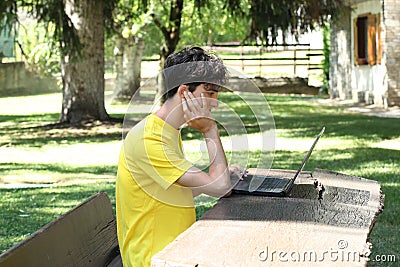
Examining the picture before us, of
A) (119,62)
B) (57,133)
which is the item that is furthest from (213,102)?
(119,62)

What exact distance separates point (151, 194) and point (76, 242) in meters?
0.50

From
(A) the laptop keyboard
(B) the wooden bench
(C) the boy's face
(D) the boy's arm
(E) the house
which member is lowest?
(B) the wooden bench

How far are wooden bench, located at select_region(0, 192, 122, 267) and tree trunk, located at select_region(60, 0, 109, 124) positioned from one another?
1056 centimetres

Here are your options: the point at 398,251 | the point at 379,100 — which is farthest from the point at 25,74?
the point at 398,251

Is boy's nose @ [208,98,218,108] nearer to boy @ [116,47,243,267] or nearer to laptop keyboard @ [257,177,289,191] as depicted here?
boy @ [116,47,243,267]

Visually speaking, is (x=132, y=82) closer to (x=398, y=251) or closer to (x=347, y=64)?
(x=347, y=64)

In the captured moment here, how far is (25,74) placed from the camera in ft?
93.4

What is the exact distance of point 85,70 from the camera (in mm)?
14750

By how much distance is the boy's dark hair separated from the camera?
3.17 m

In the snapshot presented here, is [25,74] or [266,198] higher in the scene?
[25,74]

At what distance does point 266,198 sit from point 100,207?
2.88ft

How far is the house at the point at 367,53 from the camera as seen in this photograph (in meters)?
17.5

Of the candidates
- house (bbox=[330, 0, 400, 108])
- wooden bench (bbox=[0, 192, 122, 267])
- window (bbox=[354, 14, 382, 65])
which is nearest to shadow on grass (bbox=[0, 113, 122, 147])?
house (bbox=[330, 0, 400, 108])

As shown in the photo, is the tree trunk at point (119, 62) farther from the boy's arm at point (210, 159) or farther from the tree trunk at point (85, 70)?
the boy's arm at point (210, 159)
